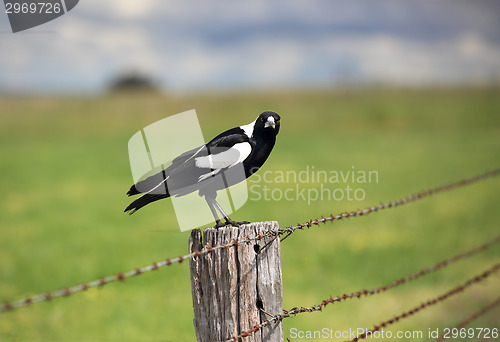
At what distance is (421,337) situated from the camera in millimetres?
6246

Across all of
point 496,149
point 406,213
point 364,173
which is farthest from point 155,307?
point 496,149

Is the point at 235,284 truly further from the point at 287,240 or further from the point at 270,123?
the point at 287,240

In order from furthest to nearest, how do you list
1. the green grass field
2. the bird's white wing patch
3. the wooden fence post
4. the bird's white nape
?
the green grass field
the bird's white nape
the bird's white wing patch
the wooden fence post

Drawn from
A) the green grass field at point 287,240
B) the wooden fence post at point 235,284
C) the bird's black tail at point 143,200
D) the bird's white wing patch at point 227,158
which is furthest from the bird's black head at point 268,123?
the green grass field at point 287,240

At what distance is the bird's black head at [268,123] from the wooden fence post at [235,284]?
0.54 meters

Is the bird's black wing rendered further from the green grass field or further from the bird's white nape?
the green grass field

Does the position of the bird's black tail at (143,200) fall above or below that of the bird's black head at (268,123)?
below

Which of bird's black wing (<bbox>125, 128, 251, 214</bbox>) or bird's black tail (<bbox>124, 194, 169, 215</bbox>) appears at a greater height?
bird's black wing (<bbox>125, 128, 251, 214</bbox>)

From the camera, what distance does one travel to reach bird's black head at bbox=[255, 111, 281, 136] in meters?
2.71

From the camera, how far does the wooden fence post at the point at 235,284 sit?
96.4 inches

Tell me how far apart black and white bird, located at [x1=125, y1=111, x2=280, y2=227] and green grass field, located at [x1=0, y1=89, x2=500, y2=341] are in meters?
5.00

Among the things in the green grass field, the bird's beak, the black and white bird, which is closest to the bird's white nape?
the black and white bird

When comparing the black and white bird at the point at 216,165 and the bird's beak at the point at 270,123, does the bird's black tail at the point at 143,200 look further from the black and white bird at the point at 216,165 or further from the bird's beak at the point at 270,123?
the bird's beak at the point at 270,123

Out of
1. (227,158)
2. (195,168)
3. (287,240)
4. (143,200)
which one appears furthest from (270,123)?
(287,240)
